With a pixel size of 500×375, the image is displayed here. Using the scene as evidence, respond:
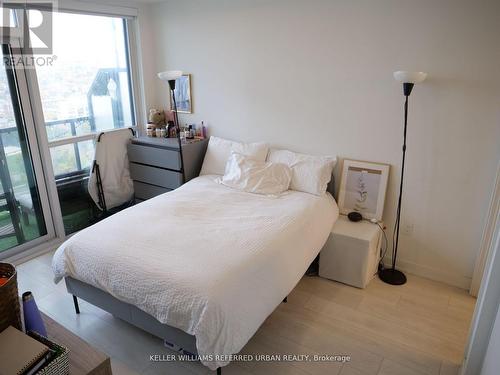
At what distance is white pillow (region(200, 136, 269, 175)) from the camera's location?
3.31 metres

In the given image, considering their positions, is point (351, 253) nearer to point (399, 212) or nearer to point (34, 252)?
point (399, 212)

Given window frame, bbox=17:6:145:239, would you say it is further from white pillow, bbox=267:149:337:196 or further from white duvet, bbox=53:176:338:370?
white pillow, bbox=267:149:337:196

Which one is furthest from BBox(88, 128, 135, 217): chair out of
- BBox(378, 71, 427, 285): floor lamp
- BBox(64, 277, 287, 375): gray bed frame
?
BBox(378, 71, 427, 285): floor lamp

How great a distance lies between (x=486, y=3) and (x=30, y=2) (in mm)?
3411

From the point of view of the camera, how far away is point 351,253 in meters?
2.74

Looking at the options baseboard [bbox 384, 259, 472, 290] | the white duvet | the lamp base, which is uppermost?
the white duvet

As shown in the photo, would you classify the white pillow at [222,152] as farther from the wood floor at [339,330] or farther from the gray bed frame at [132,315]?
the gray bed frame at [132,315]

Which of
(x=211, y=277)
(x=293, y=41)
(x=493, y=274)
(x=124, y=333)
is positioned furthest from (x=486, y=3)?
(x=124, y=333)

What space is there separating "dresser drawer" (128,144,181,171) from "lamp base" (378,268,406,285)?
2136mm

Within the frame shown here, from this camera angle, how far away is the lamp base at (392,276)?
2.83 metres

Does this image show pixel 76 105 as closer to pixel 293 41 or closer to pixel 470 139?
pixel 293 41

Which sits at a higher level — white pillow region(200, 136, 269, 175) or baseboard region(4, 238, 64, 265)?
white pillow region(200, 136, 269, 175)

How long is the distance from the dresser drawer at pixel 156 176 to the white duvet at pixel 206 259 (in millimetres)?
708

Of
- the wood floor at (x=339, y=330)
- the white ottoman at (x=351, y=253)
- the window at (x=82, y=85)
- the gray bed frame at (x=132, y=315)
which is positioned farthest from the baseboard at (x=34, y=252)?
the white ottoman at (x=351, y=253)
